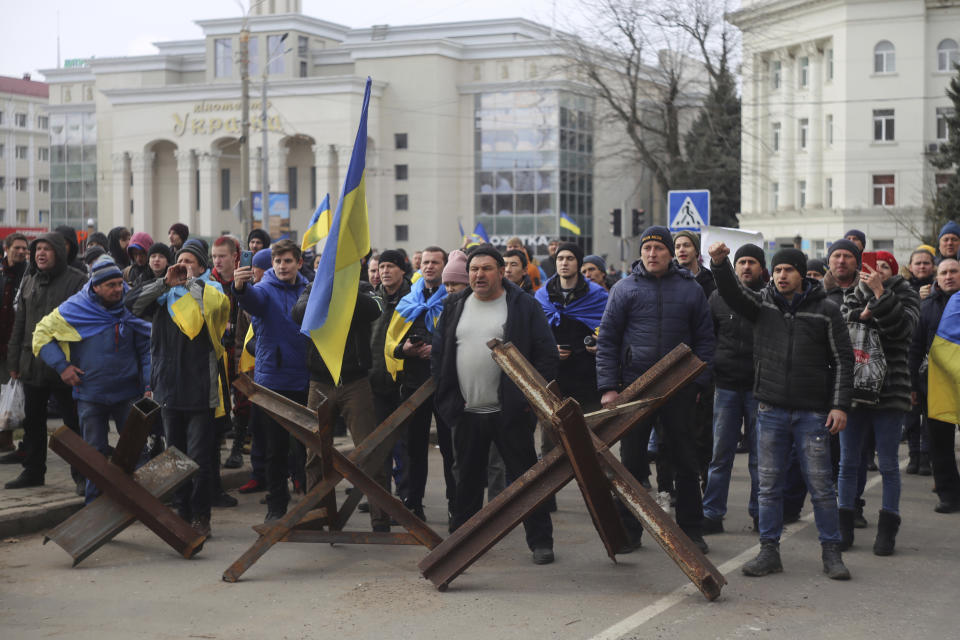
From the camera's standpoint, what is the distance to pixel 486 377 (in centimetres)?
778

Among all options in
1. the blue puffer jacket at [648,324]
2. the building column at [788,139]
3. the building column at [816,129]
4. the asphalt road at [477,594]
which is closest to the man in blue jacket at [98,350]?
the asphalt road at [477,594]

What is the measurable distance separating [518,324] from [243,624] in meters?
2.65

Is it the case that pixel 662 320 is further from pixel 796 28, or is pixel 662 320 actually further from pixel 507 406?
pixel 796 28

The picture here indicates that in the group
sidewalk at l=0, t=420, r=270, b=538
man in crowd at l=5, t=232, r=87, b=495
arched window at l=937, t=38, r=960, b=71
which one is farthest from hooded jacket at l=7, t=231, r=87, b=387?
arched window at l=937, t=38, r=960, b=71

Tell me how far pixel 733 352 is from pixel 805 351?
1309 millimetres

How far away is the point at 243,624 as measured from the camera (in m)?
6.29

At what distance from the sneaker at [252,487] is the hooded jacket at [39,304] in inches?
69.2

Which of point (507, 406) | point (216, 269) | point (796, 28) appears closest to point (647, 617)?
point (507, 406)

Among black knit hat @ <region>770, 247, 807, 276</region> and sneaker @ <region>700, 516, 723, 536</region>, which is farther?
sneaker @ <region>700, 516, 723, 536</region>

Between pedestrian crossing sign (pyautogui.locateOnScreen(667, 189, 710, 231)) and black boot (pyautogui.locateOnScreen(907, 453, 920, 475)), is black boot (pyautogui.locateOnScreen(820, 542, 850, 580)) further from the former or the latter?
pedestrian crossing sign (pyautogui.locateOnScreen(667, 189, 710, 231))

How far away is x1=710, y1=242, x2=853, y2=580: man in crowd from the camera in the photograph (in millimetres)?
7320

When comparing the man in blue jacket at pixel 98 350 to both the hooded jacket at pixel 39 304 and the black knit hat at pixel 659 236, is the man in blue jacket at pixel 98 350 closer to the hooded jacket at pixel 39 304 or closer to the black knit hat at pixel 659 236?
the hooded jacket at pixel 39 304

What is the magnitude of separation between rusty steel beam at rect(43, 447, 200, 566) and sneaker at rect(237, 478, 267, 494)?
7.97ft

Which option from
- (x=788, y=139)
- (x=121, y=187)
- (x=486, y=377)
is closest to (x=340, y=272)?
(x=486, y=377)
